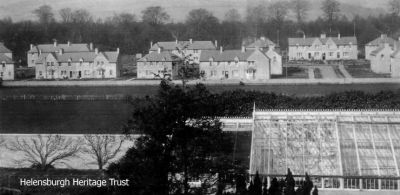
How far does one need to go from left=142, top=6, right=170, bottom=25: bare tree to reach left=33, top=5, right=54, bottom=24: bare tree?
14.9m

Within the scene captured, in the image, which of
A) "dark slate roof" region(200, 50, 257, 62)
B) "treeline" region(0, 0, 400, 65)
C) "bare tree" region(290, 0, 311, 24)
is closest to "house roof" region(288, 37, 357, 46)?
"treeline" region(0, 0, 400, 65)

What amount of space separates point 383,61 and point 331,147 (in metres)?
37.9

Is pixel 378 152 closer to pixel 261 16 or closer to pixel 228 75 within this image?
pixel 228 75

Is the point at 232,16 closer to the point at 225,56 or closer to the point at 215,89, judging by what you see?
the point at 225,56

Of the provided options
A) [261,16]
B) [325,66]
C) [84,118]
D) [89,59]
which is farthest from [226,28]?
[84,118]

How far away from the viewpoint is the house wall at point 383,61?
52188 mm

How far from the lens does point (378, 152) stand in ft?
55.3

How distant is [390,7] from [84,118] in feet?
236

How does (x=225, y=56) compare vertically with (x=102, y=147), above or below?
above

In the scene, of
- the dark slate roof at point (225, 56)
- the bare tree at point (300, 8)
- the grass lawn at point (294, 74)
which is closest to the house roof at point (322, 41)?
the grass lawn at point (294, 74)

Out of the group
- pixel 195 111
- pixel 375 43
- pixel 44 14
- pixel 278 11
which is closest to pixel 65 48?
pixel 44 14

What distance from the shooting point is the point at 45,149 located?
22.6m

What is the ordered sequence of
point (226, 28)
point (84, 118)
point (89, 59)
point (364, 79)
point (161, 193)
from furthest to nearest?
1. point (226, 28)
2. point (89, 59)
3. point (364, 79)
4. point (84, 118)
5. point (161, 193)

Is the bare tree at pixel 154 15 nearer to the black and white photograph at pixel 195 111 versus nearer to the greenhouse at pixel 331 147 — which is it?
the black and white photograph at pixel 195 111
